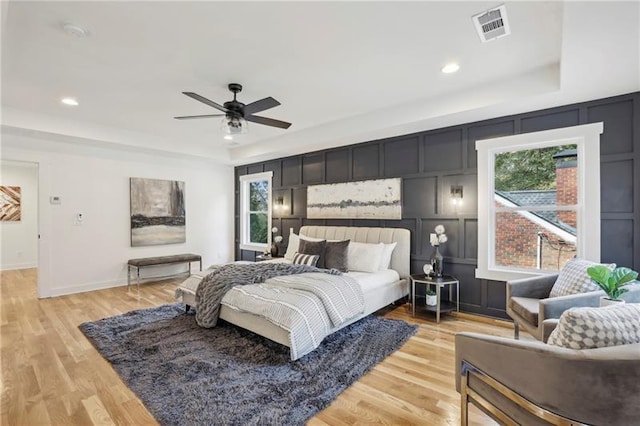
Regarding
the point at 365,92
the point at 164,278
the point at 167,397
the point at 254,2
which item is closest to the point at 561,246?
the point at 365,92

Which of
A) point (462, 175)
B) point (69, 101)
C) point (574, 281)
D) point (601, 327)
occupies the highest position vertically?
point (69, 101)

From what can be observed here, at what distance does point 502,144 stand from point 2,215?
408 inches

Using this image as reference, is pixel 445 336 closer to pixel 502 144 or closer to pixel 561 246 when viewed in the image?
pixel 561 246

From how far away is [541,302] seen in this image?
2348 millimetres

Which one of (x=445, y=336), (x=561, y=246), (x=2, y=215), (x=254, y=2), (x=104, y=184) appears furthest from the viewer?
(x=2, y=215)

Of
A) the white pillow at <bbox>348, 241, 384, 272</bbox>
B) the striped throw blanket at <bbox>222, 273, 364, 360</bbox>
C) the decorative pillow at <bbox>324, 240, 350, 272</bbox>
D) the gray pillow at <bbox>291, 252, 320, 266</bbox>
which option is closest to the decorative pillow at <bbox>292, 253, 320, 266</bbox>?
the gray pillow at <bbox>291, 252, 320, 266</bbox>

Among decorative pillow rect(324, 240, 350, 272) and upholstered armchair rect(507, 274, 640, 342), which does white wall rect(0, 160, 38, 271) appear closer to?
decorative pillow rect(324, 240, 350, 272)

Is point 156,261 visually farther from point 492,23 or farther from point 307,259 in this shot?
point 492,23

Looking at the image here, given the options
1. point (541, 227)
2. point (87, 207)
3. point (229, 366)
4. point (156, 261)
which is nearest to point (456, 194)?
point (541, 227)

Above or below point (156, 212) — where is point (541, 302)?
below

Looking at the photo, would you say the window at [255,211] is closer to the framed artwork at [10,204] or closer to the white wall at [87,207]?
the white wall at [87,207]

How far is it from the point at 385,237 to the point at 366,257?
1.85ft

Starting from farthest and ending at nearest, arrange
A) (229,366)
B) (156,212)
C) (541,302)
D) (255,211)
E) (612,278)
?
(255,211) → (156,212) → (229,366) → (541,302) → (612,278)

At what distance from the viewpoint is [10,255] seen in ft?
23.7
